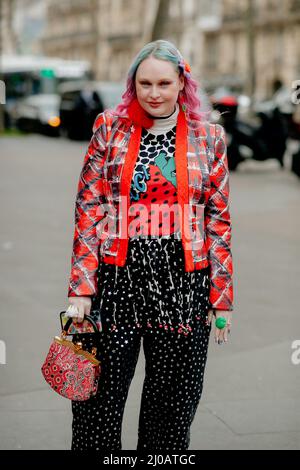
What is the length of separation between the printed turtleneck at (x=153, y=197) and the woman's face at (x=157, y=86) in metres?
0.16

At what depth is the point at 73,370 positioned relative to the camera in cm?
301

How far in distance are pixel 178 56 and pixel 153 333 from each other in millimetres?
907

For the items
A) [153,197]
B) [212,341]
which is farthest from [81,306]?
[212,341]

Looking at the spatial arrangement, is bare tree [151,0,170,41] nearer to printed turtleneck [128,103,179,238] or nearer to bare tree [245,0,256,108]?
bare tree [245,0,256,108]

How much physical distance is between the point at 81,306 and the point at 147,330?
0.24 meters

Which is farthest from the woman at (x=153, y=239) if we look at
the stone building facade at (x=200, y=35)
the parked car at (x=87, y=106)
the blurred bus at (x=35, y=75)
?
the stone building facade at (x=200, y=35)

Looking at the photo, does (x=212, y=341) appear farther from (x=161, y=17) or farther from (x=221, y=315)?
(x=161, y=17)

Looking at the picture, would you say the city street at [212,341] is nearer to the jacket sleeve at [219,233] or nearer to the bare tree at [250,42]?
the jacket sleeve at [219,233]

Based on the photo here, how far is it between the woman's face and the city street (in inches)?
66.0

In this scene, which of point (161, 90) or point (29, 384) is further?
point (29, 384)

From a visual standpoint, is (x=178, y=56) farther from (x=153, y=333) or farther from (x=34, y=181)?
(x=34, y=181)
